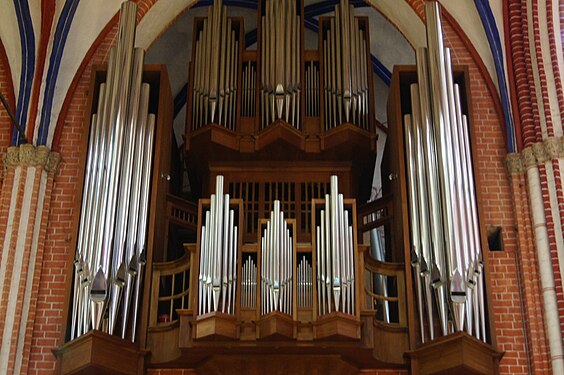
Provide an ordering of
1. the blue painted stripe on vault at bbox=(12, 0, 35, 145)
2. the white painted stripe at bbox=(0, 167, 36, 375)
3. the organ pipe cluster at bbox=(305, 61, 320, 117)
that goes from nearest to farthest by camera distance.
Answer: the white painted stripe at bbox=(0, 167, 36, 375)
the blue painted stripe on vault at bbox=(12, 0, 35, 145)
the organ pipe cluster at bbox=(305, 61, 320, 117)

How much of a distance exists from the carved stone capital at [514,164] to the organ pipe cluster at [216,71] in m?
4.12

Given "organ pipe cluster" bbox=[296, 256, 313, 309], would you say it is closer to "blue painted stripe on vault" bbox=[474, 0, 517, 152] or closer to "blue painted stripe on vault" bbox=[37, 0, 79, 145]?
"blue painted stripe on vault" bbox=[474, 0, 517, 152]

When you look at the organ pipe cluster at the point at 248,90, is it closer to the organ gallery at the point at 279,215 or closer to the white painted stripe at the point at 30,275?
the organ gallery at the point at 279,215

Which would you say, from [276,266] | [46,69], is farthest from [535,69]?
[46,69]

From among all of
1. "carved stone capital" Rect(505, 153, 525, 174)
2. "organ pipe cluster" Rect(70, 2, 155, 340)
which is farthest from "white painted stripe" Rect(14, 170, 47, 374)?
"carved stone capital" Rect(505, 153, 525, 174)

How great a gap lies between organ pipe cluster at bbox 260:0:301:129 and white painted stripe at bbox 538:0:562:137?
12.0ft

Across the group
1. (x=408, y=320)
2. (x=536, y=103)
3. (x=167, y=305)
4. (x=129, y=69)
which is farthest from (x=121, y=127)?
(x=536, y=103)

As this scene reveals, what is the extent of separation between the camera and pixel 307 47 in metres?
19.4

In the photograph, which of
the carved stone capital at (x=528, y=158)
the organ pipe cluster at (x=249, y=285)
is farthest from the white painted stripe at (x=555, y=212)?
the organ pipe cluster at (x=249, y=285)

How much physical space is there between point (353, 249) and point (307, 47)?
24.2ft

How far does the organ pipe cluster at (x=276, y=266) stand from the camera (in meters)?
12.6

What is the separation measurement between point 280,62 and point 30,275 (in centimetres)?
495

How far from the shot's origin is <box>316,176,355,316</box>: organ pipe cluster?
41.2ft

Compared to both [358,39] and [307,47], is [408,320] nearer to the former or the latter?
[358,39]
